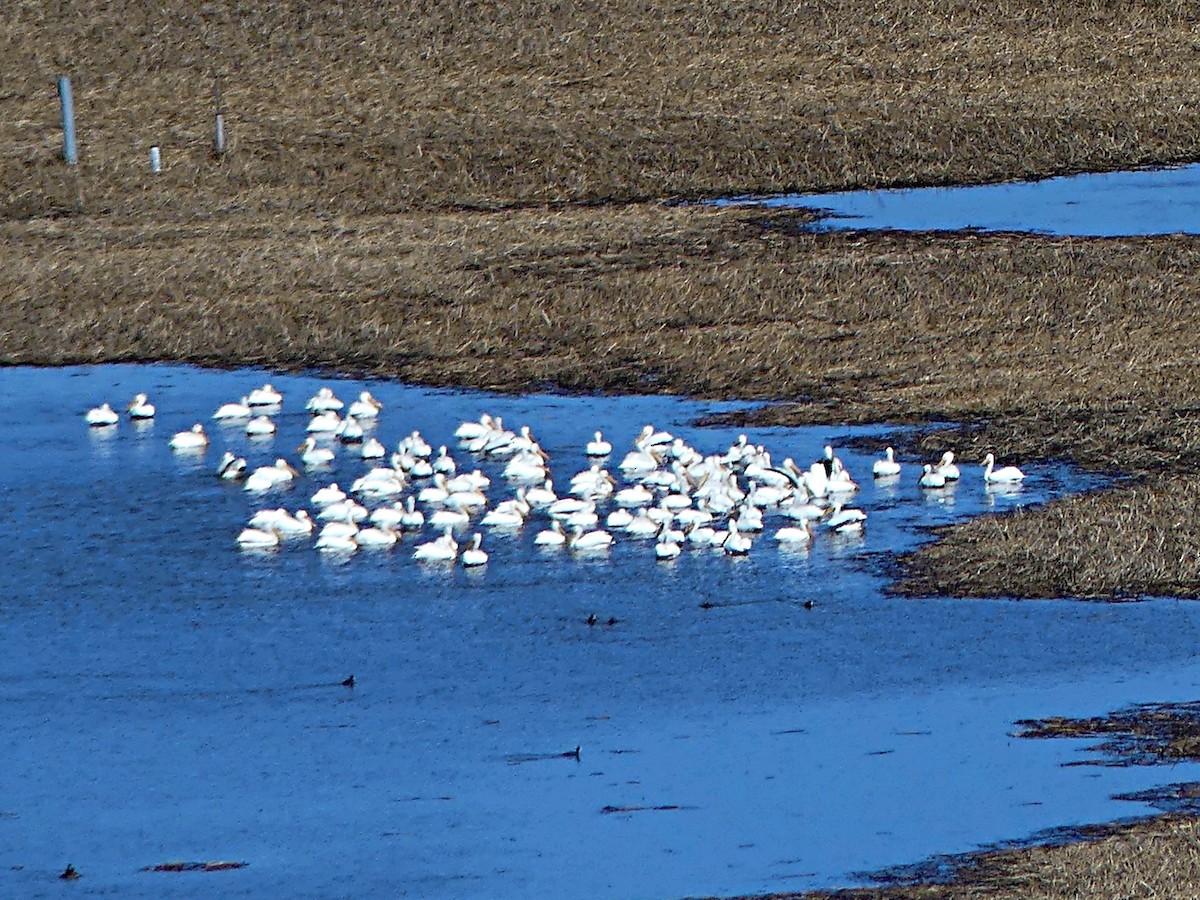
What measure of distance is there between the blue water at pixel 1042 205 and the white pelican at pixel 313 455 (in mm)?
11288

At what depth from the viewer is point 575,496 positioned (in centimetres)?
2119

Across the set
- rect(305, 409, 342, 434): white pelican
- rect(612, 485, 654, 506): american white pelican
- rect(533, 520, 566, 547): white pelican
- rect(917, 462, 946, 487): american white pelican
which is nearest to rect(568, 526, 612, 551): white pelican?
rect(533, 520, 566, 547): white pelican

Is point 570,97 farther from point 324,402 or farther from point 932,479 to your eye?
point 932,479

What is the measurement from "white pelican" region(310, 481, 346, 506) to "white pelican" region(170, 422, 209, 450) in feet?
8.92

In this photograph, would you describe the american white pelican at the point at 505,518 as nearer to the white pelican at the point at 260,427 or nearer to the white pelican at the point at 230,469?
the white pelican at the point at 230,469

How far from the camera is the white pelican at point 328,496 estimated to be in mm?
20828

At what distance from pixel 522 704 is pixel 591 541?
404 cm

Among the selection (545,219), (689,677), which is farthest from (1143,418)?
(545,219)

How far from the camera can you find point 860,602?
17828 millimetres

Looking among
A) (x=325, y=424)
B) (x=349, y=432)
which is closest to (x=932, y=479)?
(x=349, y=432)

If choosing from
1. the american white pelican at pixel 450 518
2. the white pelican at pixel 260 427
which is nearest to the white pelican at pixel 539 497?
the american white pelican at pixel 450 518

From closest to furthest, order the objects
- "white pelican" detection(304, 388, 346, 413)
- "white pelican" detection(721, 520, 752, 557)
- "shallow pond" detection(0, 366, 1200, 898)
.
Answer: "shallow pond" detection(0, 366, 1200, 898) < "white pelican" detection(721, 520, 752, 557) < "white pelican" detection(304, 388, 346, 413)

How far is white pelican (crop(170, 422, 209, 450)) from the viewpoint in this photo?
23641 millimetres

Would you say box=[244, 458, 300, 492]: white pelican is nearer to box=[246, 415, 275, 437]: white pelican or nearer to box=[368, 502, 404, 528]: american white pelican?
box=[246, 415, 275, 437]: white pelican
